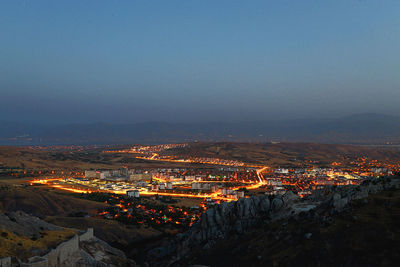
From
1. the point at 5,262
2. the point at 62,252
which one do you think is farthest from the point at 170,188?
the point at 5,262

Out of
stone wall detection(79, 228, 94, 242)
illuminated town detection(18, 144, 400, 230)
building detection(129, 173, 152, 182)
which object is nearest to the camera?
stone wall detection(79, 228, 94, 242)

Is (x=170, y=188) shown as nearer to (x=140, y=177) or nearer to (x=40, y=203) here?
(x=140, y=177)

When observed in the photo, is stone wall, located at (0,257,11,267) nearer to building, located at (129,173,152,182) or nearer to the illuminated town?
the illuminated town

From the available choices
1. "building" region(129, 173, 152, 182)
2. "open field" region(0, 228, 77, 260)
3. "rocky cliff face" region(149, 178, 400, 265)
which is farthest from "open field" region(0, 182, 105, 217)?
"building" region(129, 173, 152, 182)

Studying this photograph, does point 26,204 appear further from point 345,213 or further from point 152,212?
point 345,213

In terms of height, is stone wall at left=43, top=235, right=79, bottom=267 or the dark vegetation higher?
the dark vegetation

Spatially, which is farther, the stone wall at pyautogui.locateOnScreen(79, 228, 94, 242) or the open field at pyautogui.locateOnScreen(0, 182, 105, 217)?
the open field at pyautogui.locateOnScreen(0, 182, 105, 217)

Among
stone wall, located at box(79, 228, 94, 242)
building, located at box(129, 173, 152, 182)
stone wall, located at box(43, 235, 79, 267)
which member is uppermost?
stone wall, located at box(43, 235, 79, 267)

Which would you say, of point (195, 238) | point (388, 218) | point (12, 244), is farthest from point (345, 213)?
point (12, 244)

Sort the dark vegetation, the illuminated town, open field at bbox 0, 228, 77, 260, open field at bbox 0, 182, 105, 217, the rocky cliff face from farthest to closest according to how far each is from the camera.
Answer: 1. open field at bbox 0, 182, 105, 217
2. the illuminated town
3. the rocky cliff face
4. open field at bbox 0, 228, 77, 260
5. the dark vegetation

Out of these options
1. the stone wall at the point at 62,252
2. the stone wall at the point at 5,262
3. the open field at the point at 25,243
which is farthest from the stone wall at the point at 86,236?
the stone wall at the point at 5,262

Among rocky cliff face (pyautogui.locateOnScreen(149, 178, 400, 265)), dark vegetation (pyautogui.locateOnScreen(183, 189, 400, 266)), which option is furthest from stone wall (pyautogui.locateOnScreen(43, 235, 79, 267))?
dark vegetation (pyautogui.locateOnScreen(183, 189, 400, 266))
